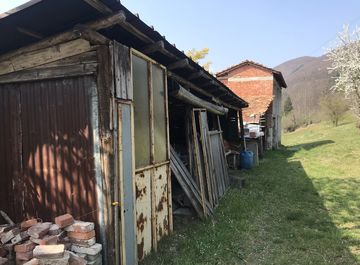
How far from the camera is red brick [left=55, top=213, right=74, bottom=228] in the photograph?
13.0 feet

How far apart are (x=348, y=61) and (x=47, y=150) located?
26.5 metres

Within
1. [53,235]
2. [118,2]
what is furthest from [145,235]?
[118,2]

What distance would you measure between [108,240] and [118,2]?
281 centimetres

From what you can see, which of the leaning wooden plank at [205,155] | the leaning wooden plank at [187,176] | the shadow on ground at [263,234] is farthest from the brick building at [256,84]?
the leaning wooden plank at [187,176]

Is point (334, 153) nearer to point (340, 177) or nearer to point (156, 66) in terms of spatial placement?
point (340, 177)

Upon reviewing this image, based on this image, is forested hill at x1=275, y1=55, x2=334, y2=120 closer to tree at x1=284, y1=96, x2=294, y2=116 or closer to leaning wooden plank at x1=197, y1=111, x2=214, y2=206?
tree at x1=284, y1=96, x2=294, y2=116

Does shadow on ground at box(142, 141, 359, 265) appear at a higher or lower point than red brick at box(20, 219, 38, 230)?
lower

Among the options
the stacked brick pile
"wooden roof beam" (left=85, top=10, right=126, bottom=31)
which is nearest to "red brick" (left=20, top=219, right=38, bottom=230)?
the stacked brick pile

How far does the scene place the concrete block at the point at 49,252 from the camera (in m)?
3.49

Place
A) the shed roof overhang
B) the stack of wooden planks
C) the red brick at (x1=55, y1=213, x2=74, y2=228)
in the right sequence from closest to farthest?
the shed roof overhang, the red brick at (x1=55, y1=213, x2=74, y2=228), the stack of wooden planks

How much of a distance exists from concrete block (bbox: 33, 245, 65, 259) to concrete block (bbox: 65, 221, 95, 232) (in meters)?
0.36

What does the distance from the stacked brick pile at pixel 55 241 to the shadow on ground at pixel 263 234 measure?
1279 millimetres

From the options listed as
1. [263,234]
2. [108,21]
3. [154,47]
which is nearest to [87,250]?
[108,21]

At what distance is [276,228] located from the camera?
6.81m
